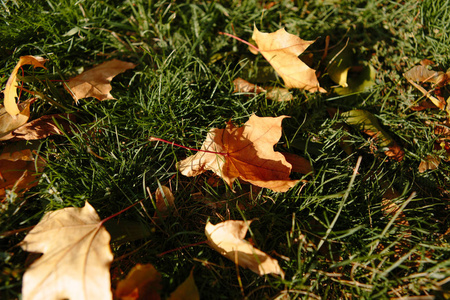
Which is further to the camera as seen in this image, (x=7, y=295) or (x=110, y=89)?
(x=110, y=89)

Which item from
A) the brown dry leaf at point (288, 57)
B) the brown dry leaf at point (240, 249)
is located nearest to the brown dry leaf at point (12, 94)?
the brown dry leaf at point (240, 249)

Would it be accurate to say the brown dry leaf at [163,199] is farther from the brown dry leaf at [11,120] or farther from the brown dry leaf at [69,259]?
the brown dry leaf at [11,120]

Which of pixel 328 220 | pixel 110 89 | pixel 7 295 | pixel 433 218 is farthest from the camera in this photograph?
pixel 110 89

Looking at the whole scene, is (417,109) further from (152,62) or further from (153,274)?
(153,274)

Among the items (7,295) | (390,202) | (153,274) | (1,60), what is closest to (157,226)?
(153,274)

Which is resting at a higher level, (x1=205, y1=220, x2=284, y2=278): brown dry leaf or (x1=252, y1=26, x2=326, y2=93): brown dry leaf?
A: (x1=252, y1=26, x2=326, y2=93): brown dry leaf

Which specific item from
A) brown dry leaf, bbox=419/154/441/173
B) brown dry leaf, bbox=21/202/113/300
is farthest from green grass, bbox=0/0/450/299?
brown dry leaf, bbox=21/202/113/300

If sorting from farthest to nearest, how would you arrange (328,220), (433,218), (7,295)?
(433,218), (328,220), (7,295)

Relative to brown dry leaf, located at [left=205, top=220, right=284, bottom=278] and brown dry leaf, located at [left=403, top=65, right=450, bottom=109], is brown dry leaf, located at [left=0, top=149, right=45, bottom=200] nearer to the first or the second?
brown dry leaf, located at [left=205, top=220, right=284, bottom=278]
